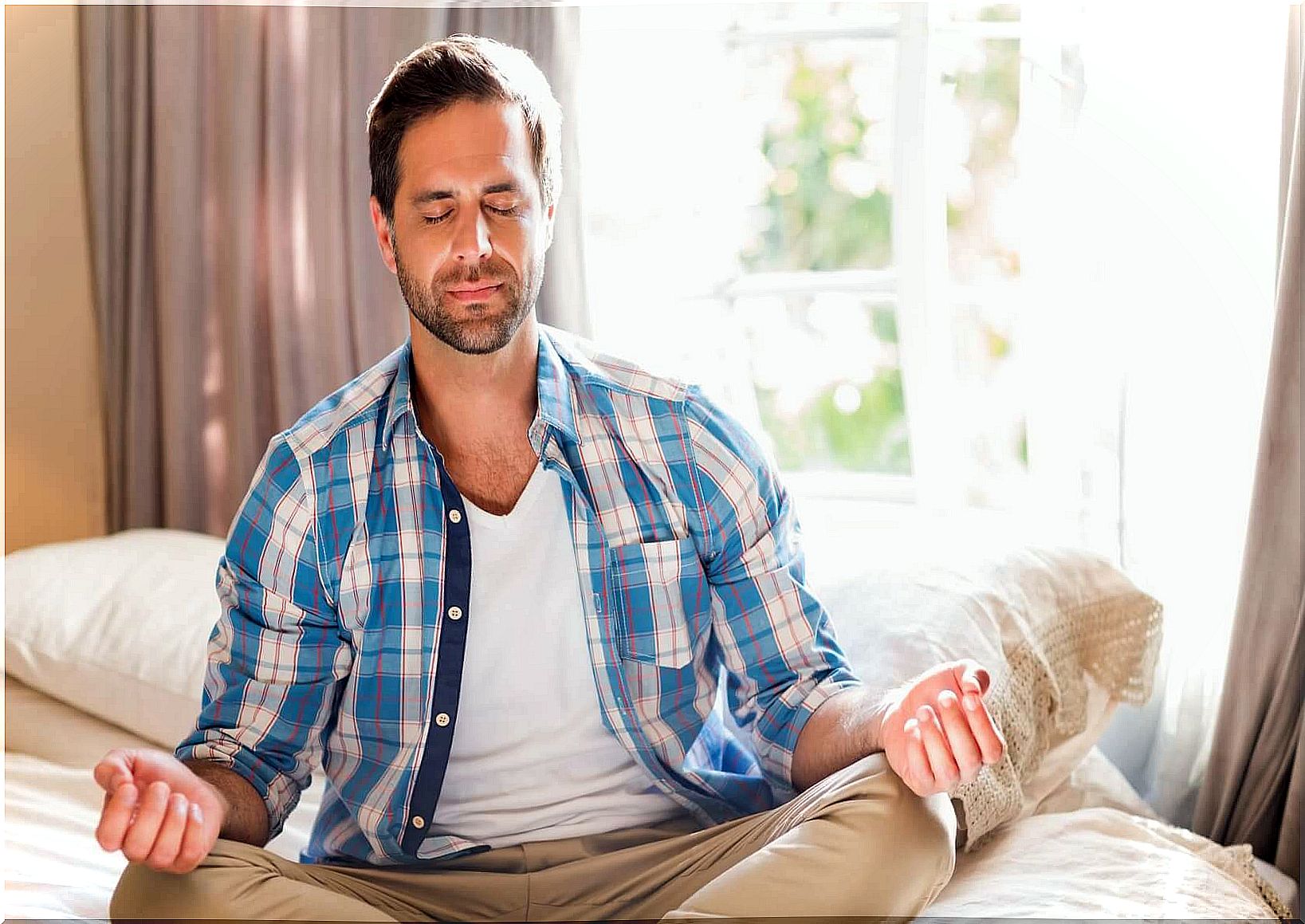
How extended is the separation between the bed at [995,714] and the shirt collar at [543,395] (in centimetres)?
49

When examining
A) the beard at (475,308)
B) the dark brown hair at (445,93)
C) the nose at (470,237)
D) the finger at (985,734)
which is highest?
the dark brown hair at (445,93)

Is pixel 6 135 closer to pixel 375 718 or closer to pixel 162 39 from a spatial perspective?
Answer: pixel 162 39

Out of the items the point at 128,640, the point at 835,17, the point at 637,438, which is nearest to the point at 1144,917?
the point at 637,438

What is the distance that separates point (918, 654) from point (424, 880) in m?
0.64

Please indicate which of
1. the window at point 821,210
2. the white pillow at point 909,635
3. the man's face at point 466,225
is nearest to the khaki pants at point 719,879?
the white pillow at point 909,635

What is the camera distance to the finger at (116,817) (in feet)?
3.43

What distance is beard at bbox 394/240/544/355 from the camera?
1.35 m

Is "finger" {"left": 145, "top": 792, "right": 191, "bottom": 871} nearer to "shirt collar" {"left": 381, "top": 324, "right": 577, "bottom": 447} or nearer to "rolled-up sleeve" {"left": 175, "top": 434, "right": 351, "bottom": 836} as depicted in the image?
"rolled-up sleeve" {"left": 175, "top": 434, "right": 351, "bottom": 836}

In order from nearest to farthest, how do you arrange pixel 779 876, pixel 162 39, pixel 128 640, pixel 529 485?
pixel 779 876 < pixel 529 485 < pixel 128 640 < pixel 162 39

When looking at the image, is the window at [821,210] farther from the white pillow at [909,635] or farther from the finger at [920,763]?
the finger at [920,763]

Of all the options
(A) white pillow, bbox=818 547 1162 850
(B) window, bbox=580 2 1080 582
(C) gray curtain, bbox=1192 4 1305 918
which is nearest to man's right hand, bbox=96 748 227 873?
(A) white pillow, bbox=818 547 1162 850

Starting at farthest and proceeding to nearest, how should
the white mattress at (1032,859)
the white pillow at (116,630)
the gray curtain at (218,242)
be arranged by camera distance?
the gray curtain at (218,242) → the white pillow at (116,630) → the white mattress at (1032,859)

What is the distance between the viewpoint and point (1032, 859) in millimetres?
1391

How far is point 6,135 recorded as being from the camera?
2238 millimetres
